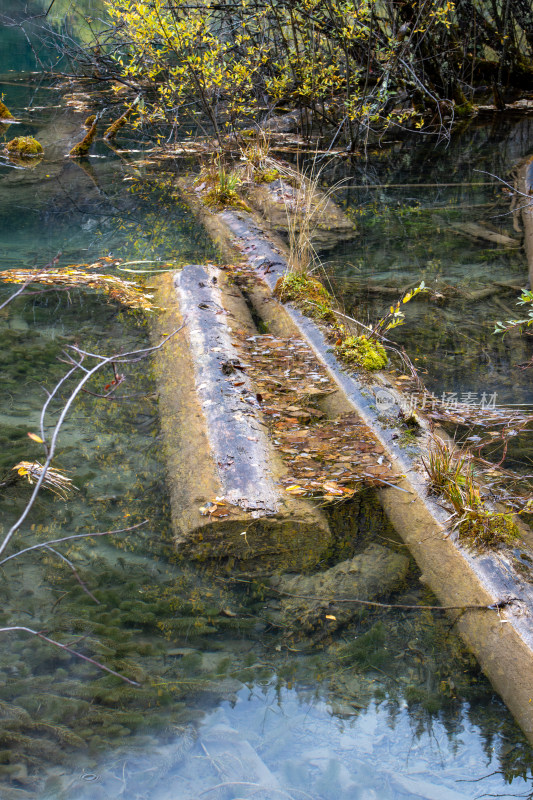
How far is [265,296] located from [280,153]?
25.4 feet

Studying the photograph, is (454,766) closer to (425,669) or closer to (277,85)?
(425,669)

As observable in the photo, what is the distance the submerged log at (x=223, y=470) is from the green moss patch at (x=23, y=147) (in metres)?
9.16

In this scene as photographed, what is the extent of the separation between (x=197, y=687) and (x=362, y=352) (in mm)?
2884

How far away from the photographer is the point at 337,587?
312 centimetres

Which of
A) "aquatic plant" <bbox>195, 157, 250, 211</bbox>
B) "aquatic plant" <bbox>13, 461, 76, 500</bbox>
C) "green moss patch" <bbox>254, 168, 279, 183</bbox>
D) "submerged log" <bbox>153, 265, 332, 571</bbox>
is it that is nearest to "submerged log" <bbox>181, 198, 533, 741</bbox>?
"submerged log" <bbox>153, 265, 332, 571</bbox>

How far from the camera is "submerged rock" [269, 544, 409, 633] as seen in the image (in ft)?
9.64

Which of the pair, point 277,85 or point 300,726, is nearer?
point 300,726

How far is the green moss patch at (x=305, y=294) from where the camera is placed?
5.65 m

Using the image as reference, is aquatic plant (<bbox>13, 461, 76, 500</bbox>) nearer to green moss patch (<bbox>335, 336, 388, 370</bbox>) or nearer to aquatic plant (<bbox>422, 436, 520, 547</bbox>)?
aquatic plant (<bbox>422, 436, 520, 547</bbox>)

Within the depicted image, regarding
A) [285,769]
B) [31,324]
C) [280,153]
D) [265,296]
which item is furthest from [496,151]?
[285,769]

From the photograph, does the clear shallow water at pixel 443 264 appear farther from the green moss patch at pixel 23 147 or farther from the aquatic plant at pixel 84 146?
the green moss patch at pixel 23 147

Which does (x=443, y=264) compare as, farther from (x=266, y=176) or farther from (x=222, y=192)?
(x=266, y=176)

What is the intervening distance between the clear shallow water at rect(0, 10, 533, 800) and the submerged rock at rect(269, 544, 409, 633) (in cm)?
6

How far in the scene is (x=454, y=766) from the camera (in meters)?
2.33
